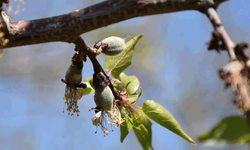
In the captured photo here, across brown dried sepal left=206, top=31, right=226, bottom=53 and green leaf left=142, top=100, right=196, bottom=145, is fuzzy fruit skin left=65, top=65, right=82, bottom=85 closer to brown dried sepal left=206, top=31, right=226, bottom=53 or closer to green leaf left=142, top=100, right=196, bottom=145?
green leaf left=142, top=100, right=196, bottom=145

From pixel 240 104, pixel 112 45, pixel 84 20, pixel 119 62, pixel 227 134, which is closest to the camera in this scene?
pixel 227 134

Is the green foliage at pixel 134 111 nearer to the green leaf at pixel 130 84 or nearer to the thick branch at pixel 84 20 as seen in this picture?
the green leaf at pixel 130 84

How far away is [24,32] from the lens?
3.13 ft

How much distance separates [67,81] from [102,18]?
1.30 ft

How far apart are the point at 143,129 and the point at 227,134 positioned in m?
0.82

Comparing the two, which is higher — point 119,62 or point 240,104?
point 240,104

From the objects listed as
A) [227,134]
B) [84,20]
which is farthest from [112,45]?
[227,134]

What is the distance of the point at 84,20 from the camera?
36.2 inches

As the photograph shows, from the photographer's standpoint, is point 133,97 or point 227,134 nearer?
point 227,134

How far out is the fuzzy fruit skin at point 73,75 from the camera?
1.14 m

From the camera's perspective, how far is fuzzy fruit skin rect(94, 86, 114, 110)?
3.55 ft

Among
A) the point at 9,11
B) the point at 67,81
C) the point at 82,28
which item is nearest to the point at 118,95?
the point at 67,81

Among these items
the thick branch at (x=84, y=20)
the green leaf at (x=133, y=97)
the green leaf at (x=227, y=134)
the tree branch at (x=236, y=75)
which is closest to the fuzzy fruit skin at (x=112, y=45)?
the thick branch at (x=84, y=20)

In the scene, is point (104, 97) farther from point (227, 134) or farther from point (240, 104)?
point (227, 134)
